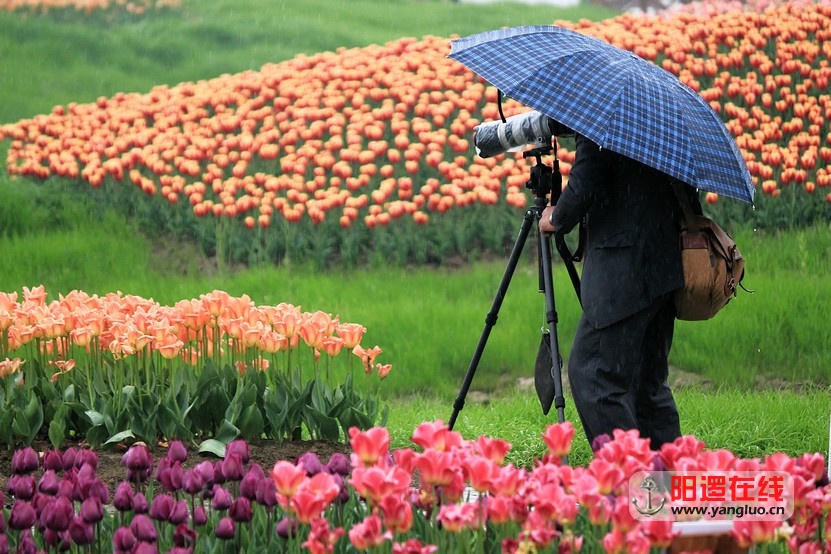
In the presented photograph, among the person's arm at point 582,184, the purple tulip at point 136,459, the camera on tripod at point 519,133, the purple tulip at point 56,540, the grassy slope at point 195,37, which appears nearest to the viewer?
the purple tulip at point 56,540

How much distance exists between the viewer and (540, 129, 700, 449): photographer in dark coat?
12.6 feet

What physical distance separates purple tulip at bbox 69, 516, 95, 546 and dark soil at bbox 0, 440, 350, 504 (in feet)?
5.41

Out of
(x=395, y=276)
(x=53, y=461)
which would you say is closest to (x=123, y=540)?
(x=53, y=461)

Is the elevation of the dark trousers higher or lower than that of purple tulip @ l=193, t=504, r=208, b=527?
lower

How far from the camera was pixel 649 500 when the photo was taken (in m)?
2.22

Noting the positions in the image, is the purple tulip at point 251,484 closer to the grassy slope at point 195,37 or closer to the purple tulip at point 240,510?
the purple tulip at point 240,510

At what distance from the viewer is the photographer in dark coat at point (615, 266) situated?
12.6ft

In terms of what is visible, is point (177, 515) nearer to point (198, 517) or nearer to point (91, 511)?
point (198, 517)

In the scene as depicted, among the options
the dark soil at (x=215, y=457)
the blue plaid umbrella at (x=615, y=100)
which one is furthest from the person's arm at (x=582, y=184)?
the dark soil at (x=215, y=457)

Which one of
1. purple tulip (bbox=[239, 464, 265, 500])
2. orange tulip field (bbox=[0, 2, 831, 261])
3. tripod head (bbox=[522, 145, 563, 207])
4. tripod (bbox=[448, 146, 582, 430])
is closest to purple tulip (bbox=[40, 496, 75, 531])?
purple tulip (bbox=[239, 464, 265, 500])

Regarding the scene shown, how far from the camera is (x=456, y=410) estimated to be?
449cm

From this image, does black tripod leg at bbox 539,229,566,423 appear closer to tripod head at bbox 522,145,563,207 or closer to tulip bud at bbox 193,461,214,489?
tripod head at bbox 522,145,563,207

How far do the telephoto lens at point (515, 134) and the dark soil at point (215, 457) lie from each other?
126cm

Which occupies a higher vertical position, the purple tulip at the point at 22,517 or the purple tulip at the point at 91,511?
the purple tulip at the point at 91,511
